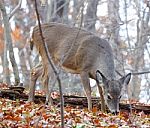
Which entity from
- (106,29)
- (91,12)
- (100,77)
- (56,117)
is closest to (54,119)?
(56,117)

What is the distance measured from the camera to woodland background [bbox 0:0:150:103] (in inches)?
733

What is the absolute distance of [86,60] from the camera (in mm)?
10438

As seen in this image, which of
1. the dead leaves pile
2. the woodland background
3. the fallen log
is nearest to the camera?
the dead leaves pile

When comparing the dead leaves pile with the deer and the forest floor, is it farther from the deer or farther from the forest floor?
the deer

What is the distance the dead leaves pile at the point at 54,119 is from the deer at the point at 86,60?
902mm

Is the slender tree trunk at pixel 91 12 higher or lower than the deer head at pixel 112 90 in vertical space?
higher

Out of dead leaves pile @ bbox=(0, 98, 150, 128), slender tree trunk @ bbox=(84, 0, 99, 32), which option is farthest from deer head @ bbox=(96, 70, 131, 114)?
slender tree trunk @ bbox=(84, 0, 99, 32)

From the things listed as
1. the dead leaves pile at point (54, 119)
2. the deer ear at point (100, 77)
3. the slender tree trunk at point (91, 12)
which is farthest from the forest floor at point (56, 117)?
the slender tree trunk at point (91, 12)

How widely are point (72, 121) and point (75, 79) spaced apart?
15.7 metres

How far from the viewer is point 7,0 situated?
28.8 m

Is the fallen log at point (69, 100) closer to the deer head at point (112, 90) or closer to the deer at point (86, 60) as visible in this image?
the deer at point (86, 60)

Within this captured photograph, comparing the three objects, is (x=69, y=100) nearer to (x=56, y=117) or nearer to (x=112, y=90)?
(x=112, y=90)

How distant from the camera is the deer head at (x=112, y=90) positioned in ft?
31.2

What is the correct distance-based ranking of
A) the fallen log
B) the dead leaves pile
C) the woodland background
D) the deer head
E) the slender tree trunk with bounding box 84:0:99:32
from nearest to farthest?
the dead leaves pile
the deer head
the fallen log
the woodland background
the slender tree trunk with bounding box 84:0:99:32
